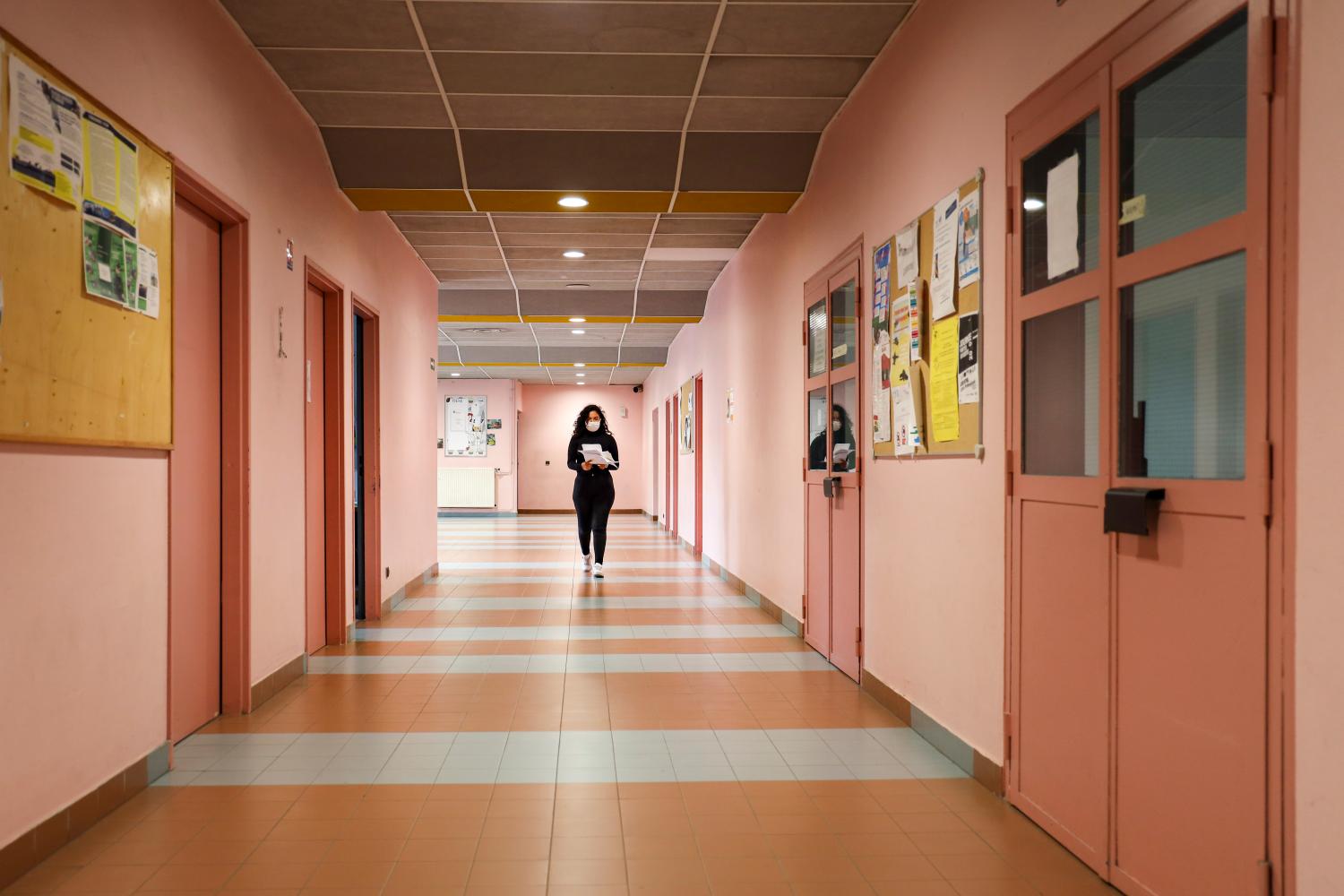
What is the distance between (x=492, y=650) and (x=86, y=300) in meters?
3.43

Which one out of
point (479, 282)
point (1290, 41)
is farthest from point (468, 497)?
point (1290, 41)

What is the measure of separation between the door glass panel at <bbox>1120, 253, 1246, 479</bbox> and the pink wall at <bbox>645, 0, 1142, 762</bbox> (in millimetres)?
757

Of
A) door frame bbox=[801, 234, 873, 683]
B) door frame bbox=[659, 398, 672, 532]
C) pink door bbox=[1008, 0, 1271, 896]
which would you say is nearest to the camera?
pink door bbox=[1008, 0, 1271, 896]

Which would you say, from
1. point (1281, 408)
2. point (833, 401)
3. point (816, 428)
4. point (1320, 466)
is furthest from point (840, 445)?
point (1320, 466)

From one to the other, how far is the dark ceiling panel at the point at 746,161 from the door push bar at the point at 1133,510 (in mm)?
3865

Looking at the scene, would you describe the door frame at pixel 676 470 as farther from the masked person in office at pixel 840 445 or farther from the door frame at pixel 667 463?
the masked person in office at pixel 840 445

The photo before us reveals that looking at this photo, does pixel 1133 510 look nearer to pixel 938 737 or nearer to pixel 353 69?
pixel 938 737

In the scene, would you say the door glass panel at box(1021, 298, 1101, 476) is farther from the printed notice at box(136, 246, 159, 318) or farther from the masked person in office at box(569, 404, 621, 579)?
the masked person in office at box(569, 404, 621, 579)

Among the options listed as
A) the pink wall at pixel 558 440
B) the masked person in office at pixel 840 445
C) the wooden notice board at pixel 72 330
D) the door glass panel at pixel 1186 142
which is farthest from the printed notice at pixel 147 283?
the pink wall at pixel 558 440

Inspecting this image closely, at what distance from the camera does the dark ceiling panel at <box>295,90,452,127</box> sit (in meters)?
5.11

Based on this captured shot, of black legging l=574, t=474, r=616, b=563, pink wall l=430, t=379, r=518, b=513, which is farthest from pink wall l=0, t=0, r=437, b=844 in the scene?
pink wall l=430, t=379, r=518, b=513

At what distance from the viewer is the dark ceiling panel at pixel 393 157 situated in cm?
565

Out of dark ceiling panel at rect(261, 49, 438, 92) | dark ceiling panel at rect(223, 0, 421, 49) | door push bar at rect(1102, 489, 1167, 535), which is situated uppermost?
dark ceiling panel at rect(223, 0, 421, 49)

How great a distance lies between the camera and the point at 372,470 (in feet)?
22.9
